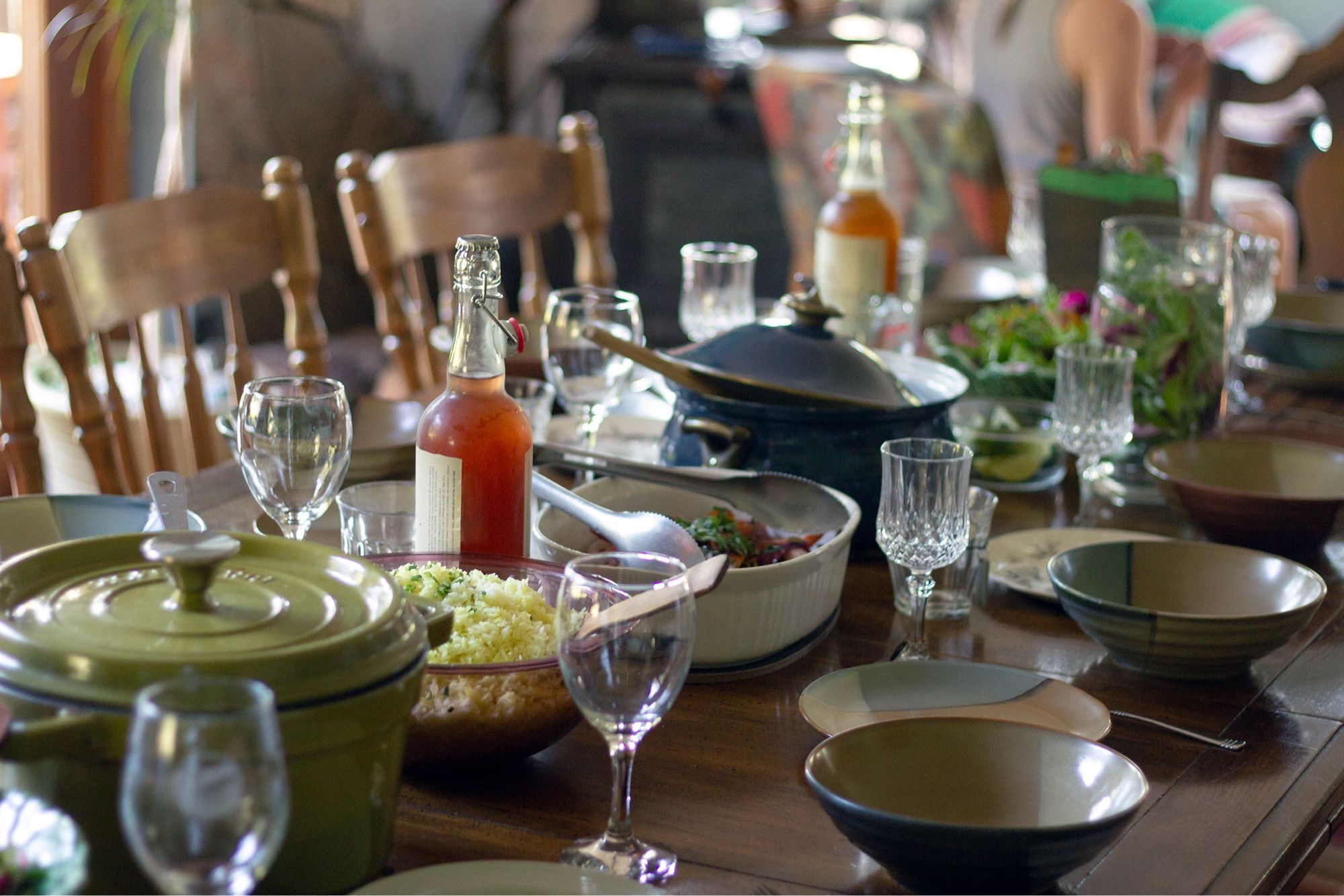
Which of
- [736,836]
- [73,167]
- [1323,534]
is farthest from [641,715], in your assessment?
[73,167]

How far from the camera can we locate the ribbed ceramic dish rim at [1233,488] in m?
1.32

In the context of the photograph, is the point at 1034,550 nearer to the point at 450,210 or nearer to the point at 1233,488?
the point at 1233,488

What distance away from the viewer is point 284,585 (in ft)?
2.34

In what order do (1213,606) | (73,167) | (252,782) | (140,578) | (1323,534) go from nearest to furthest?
(252,782) < (140,578) < (1213,606) < (1323,534) < (73,167)

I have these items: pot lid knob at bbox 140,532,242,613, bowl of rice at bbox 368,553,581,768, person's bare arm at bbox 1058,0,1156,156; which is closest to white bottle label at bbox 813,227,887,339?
bowl of rice at bbox 368,553,581,768

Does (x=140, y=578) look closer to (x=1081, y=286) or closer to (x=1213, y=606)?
(x=1213, y=606)

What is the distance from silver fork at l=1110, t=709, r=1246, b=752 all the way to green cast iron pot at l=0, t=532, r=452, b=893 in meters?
0.51

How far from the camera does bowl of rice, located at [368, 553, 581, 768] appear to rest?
83 cm

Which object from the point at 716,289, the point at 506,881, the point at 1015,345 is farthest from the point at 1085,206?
the point at 506,881

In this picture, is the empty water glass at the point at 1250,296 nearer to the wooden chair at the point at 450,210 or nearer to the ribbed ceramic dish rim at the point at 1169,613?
the ribbed ceramic dish rim at the point at 1169,613

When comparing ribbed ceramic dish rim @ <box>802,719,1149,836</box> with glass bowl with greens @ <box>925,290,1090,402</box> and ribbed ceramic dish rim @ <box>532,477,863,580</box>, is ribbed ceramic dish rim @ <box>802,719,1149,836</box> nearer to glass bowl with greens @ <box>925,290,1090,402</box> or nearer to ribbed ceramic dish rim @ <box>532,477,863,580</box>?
ribbed ceramic dish rim @ <box>532,477,863,580</box>

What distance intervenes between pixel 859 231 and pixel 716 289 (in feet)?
0.63

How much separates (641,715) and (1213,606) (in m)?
0.61

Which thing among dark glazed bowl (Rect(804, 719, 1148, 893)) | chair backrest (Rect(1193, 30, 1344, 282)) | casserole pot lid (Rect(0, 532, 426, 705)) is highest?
chair backrest (Rect(1193, 30, 1344, 282))
